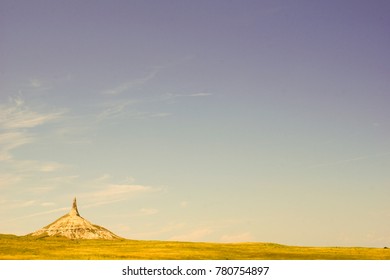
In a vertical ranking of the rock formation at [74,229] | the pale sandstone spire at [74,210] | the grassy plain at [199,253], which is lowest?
the grassy plain at [199,253]

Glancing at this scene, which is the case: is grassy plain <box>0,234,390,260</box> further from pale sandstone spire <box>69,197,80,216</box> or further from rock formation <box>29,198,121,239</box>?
pale sandstone spire <box>69,197,80,216</box>

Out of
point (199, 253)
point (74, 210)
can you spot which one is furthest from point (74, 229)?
point (199, 253)

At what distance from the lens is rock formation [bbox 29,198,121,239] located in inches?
3861

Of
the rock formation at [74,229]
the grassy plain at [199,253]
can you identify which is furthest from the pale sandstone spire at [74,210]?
the grassy plain at [199,253]

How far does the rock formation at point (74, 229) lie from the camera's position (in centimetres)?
9806

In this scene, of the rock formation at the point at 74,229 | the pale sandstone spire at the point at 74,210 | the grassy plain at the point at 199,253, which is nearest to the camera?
the grassy plain at the point at 199,253

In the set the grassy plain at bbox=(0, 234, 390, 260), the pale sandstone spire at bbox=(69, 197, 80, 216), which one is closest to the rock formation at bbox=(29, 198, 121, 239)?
the pale sandstone spire at bbox=(69, 197, 80, 216)

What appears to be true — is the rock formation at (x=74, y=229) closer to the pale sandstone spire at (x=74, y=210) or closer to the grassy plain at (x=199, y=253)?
the pale sandstone spire at (x=74, y=210)

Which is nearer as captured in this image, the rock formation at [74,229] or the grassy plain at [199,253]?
the grassy plain at [199,253]
